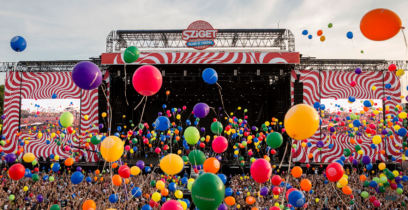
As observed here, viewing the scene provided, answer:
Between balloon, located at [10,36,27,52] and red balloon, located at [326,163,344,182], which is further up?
balloon, located at [10,36,27,52]

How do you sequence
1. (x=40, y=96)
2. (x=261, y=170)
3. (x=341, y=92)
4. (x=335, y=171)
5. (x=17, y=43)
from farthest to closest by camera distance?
(x=40, y=96) < (x=341, y=92) < (x=17, y=43) < (x=335, y=171) < (x=261, y=170)

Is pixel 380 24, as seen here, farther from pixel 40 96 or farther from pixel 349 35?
pixel 40 96

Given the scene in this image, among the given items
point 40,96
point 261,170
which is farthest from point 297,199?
point 40,96

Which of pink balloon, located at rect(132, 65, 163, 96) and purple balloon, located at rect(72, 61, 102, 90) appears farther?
pink balloon, located at rect(132, 65, 163, 96)

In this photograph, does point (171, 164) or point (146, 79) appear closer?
point (146, 79)

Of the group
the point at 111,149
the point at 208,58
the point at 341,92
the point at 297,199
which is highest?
the point at 208,58

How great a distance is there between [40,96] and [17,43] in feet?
37.7

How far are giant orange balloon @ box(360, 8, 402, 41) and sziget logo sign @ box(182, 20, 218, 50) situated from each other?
34.6 ft

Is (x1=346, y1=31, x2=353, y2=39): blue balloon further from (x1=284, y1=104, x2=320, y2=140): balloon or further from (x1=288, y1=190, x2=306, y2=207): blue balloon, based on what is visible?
(x1=288, y1=190, x2=306, y2=207): blue balloon

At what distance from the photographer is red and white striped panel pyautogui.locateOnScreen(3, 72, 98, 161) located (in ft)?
45.9

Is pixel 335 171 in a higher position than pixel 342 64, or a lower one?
lower

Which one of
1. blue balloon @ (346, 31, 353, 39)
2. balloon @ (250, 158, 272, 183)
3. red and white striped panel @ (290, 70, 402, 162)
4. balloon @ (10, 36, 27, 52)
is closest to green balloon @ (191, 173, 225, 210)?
balloon @ (250, 158, 272, 183)

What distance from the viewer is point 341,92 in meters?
13.6

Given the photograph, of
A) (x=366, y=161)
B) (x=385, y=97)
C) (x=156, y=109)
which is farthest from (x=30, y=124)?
(x=385, y=97)
